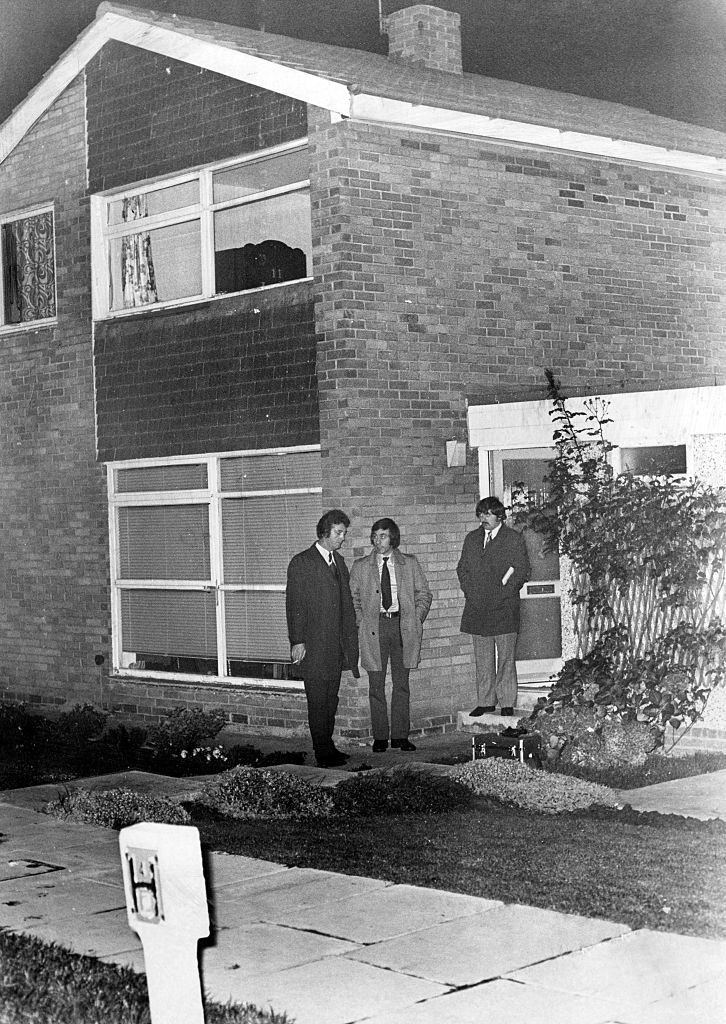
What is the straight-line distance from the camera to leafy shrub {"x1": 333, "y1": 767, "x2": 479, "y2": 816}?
9.23 metres

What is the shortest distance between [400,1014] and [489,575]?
22.7 feet

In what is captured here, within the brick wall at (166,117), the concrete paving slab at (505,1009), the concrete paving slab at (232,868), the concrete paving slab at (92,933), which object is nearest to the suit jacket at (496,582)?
the brick wall at (166,117)

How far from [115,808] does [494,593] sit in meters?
3.94

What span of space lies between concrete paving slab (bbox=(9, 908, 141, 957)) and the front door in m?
6.60

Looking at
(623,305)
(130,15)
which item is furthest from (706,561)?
(130,15)

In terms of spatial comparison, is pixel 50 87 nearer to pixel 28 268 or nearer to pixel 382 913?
pixel 28 268

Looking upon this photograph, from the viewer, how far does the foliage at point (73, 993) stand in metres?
5.41

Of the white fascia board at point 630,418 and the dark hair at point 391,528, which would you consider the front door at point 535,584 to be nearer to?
the white fascia board at point 630,418

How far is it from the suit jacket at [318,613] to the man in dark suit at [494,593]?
1.11m

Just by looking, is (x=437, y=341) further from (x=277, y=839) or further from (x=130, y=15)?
(x=277, y=839)

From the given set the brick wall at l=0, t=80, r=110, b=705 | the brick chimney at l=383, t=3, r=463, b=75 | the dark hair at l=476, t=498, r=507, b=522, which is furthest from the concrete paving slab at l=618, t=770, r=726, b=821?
the brick chimney at l=383, t=3, r=463, b=75

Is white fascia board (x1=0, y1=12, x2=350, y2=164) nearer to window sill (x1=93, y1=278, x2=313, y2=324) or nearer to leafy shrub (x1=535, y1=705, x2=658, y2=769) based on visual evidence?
window sill (x1=93, y1=278, x2=313, y2=324)

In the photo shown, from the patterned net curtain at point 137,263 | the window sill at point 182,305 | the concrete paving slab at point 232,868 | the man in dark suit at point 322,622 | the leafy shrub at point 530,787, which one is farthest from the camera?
the patterned net curtain at point 137,263

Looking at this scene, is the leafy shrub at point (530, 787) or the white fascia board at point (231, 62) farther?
the white fascia board at point (231, 62)
